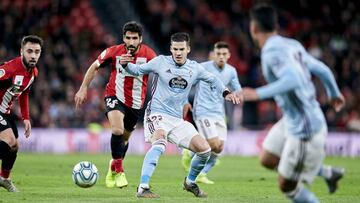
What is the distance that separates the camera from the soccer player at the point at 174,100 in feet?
33.9

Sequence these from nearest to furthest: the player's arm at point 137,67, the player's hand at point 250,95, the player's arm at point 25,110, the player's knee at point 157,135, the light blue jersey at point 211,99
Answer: the player's hand at point 250,95
the player's arm at point 137,67
the player's knee at point 157,135
the player's arm at point 25,110
the light blue jersey at point 211,99

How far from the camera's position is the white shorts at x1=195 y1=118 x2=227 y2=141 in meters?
13.8

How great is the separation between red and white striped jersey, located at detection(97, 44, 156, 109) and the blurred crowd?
12415mm

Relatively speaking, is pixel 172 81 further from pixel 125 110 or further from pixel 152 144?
pixel 125 110

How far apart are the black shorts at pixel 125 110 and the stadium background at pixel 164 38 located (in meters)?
12.1

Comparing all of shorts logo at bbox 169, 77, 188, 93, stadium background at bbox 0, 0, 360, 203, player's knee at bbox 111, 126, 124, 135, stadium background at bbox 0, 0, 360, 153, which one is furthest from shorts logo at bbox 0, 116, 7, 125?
stadium background at bbox 0, 0, 360, 153

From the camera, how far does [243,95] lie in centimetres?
674

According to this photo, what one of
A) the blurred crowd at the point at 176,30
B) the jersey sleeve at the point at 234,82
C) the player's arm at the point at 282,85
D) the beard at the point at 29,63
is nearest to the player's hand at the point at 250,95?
the player's arm at the point at 282,85

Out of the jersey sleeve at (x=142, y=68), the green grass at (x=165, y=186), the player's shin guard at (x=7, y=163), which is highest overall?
the jersey sleeve at (x=142, y=68)

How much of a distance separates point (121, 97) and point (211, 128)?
2323 mm

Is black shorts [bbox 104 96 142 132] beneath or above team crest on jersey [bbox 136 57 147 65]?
beneath

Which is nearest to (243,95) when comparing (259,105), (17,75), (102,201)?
(102,201)

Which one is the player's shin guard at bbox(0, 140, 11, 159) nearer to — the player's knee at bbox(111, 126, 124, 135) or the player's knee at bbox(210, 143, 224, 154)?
the player's knee at bbox(111, 126, 124, 135)

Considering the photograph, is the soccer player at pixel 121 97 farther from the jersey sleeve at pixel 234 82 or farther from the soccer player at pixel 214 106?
the jersey sleeve at pixel 234 82
